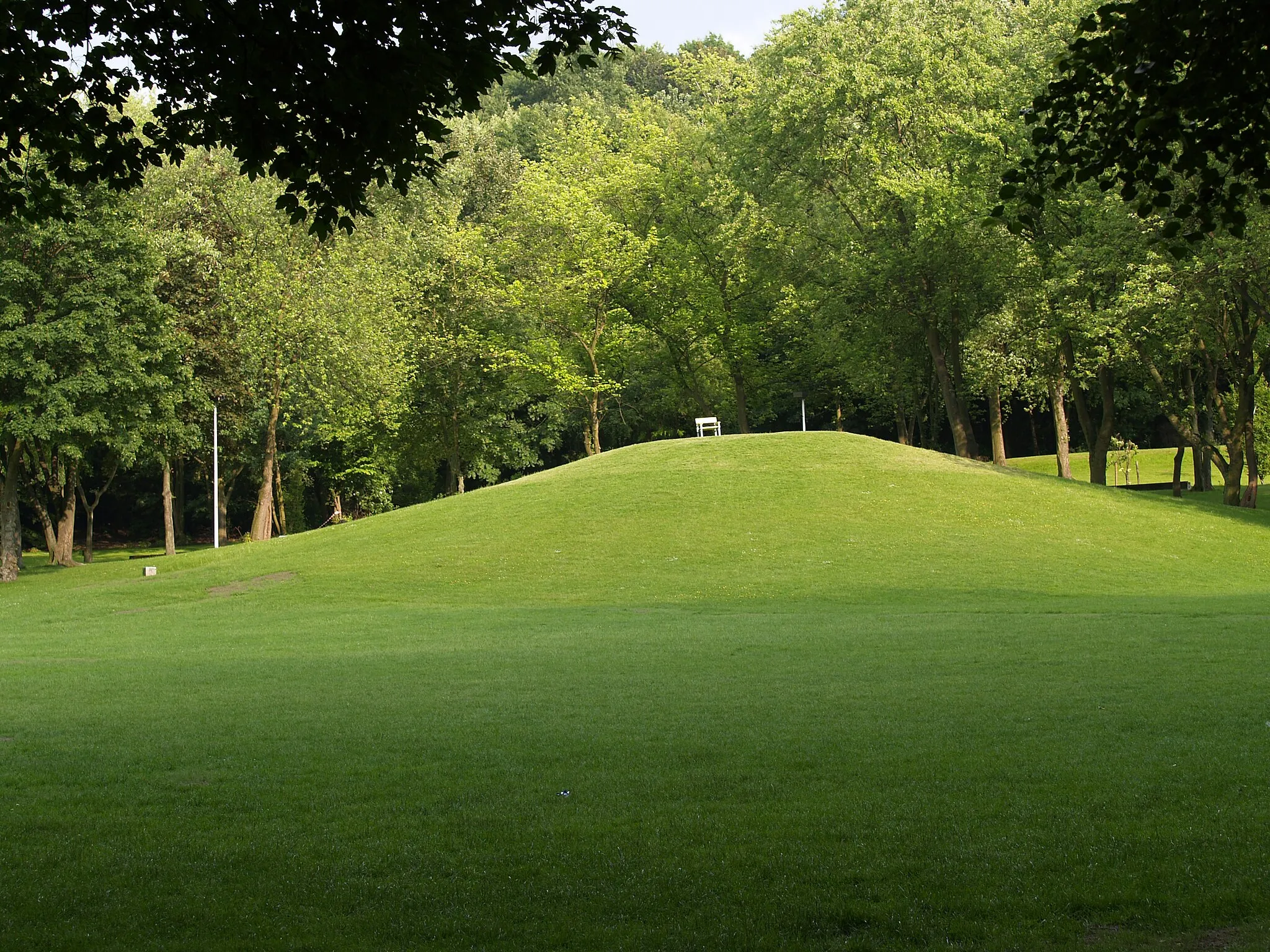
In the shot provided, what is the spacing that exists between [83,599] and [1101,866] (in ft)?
105

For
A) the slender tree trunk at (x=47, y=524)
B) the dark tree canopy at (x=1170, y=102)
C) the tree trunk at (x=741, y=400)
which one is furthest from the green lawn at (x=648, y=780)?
the tree trunk at (x=741, y=400)

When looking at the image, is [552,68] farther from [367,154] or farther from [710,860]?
[710,860]

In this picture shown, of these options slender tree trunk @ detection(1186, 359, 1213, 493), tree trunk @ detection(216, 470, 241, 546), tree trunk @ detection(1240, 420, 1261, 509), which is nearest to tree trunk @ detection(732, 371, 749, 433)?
slender tree trunk @ detection(1186, 359, 1213, 493)

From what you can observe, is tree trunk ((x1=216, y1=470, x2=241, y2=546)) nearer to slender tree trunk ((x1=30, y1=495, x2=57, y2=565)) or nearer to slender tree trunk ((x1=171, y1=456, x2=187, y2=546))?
slender tree trunk ((x1=171, y1=456, x2=187, y2=546))

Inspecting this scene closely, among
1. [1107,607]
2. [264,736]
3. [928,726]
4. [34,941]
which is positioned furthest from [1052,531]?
[34,941]

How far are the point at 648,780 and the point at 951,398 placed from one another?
149 feet

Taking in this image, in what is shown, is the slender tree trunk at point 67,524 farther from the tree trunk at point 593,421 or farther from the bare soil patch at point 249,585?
the tree trunk at point 593,421

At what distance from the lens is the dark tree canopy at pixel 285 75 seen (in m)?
8.62

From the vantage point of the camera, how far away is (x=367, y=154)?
9461mm

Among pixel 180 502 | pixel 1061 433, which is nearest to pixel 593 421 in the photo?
pixel 1061 433

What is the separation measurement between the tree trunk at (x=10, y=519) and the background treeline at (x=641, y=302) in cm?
43

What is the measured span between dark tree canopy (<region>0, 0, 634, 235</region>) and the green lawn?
5.03 m

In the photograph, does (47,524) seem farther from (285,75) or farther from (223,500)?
(285,75)

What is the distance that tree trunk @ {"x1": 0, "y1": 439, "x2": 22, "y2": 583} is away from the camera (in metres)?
42.8
